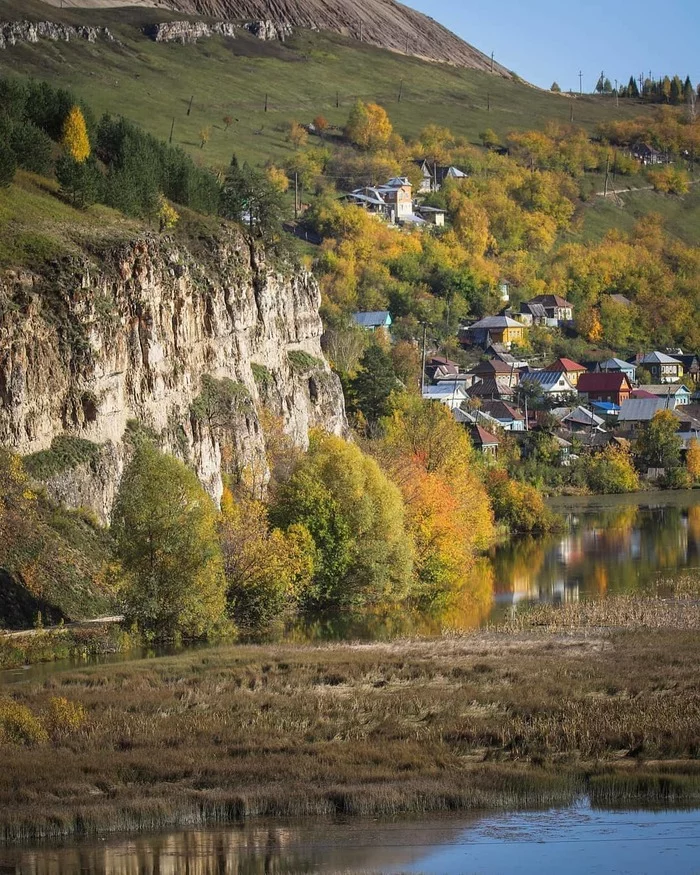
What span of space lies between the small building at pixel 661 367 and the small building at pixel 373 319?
28.9 metres

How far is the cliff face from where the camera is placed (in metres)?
61.9

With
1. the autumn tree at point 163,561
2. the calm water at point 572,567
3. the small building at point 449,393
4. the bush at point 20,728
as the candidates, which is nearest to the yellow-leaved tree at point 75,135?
the calm water at point 572,567

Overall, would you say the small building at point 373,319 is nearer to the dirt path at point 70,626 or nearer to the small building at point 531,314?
the small building at point 531,314

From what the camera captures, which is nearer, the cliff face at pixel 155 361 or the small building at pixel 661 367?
the cliff face at pixel 155 361

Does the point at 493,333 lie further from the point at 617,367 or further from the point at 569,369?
the point at 569,369

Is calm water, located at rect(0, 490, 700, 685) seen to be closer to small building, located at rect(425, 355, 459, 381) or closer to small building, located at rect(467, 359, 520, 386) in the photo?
small building, located at rect(425, 355, 459, 381)

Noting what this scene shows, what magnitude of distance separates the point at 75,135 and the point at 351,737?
190ft

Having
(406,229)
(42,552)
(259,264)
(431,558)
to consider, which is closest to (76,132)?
(259,264)

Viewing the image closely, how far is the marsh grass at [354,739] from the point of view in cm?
3162

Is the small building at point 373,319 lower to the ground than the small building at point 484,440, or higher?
higher

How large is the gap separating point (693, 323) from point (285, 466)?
12125 centimetres

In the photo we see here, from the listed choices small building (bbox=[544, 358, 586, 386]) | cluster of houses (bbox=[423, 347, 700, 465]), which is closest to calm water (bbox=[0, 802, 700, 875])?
cluster of houses (bbox=[423, 347, 700, 465])

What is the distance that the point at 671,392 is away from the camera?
520 feet

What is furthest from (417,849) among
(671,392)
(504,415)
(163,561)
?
(671,392)
